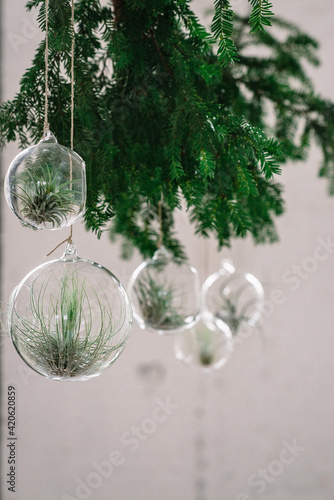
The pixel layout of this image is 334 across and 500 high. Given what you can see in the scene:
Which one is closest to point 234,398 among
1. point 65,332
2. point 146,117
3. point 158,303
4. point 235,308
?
point 235,308

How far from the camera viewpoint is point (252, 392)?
255 cm

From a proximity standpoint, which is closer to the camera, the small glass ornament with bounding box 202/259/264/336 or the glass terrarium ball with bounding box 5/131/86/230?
the glass terrarium ball with bounding box 5/131/86/230

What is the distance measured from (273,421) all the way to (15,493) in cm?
111

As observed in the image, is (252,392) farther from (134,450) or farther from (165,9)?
(165,9)

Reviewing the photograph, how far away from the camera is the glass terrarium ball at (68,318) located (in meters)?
0.70

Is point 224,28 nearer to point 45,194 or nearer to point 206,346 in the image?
point 45,194

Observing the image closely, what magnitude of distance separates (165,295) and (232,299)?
20.8 inches

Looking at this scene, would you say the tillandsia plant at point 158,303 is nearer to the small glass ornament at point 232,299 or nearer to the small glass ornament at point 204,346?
the small glass ornament at point 232,299

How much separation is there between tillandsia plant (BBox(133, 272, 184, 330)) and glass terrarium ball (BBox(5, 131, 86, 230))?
42 cm

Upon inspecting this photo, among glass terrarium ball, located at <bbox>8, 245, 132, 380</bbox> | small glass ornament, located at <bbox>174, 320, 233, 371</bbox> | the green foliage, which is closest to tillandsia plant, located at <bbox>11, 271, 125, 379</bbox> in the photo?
glass terrarium ball, located at <bbox>8, 245, 132, 380</bbox>

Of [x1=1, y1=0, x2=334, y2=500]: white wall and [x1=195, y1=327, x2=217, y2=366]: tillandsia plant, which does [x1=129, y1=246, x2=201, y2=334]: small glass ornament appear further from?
[x1=1, y1=0, x2=334, y2=500]: white wall

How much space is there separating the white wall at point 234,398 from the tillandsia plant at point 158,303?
49.8 inches

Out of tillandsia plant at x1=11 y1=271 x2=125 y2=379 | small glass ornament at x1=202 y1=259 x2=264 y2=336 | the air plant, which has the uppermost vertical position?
small glass ornament at x1=202 y1=259 x2=264 y2=336

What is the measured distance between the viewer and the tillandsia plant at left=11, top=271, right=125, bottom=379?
2.29ft
